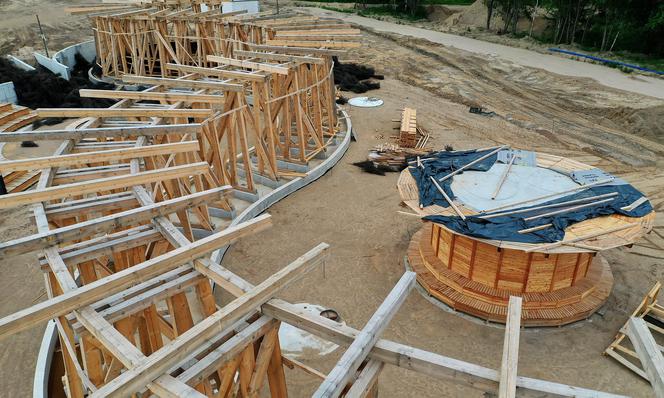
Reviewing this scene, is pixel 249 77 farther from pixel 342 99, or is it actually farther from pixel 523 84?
pixel 523 84

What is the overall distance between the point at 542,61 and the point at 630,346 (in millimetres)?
25227

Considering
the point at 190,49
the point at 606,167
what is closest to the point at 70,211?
the point at 606,167

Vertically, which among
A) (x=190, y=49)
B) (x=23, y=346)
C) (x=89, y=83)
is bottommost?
(x=23, y=346)

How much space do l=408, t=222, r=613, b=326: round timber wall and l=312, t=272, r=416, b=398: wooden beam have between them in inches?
223

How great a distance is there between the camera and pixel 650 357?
4066mm

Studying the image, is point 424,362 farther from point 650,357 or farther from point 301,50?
point 301,50

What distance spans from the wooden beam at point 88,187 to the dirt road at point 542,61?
965 inches

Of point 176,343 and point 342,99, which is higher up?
point 176,343

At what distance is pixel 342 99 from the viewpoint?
81.8 feet

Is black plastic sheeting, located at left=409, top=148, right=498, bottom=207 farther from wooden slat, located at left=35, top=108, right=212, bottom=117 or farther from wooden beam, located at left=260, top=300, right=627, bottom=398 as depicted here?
wooden beam, located at left=260, top=300, right=627, bottom=398

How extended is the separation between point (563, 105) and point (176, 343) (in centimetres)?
2443

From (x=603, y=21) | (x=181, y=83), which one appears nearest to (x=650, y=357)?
(x=181, y=83)

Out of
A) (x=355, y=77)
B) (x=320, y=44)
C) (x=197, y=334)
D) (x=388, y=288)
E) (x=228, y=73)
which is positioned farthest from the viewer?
(x=355, y=77)

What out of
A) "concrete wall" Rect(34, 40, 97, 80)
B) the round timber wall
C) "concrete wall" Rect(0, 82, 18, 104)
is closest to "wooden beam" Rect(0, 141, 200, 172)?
the round timber wall
